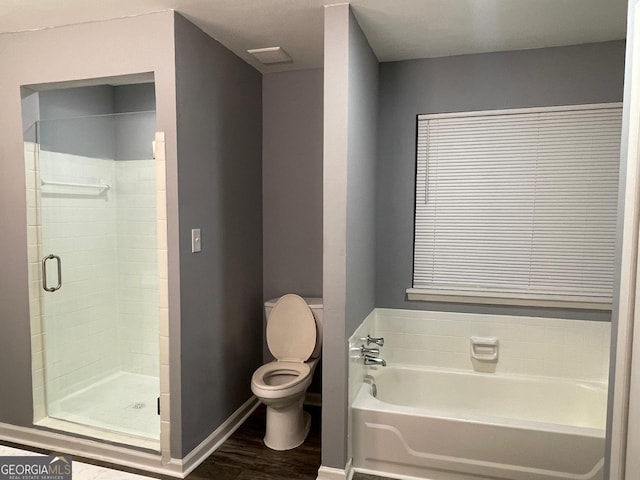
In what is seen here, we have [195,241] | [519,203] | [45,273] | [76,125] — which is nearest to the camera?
[195,241]

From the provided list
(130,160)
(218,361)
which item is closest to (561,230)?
(218,361)

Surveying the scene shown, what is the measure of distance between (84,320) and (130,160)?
3.80ft

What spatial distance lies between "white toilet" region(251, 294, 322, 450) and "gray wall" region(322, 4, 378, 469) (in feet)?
1.29

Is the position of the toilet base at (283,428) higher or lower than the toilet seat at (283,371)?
lower

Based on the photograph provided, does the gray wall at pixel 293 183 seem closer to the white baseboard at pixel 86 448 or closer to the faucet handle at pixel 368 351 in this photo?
the faucet handle at pixel 368 351

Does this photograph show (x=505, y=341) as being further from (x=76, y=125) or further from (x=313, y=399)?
(x=76, y=125)

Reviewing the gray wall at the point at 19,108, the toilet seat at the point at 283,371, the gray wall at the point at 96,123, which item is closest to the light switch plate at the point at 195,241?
the gray wall at the point at 19,108

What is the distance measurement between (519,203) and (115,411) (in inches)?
113

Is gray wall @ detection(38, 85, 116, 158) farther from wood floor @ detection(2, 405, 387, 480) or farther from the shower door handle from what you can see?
wood floor @ detection(2, 405, 387, 480)

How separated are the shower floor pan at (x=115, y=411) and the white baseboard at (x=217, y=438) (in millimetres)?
198

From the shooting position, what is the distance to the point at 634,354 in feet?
4.18

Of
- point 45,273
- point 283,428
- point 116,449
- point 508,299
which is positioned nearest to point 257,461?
point 283,428

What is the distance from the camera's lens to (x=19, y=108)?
95.3 inches

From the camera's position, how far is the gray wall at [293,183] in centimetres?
310
